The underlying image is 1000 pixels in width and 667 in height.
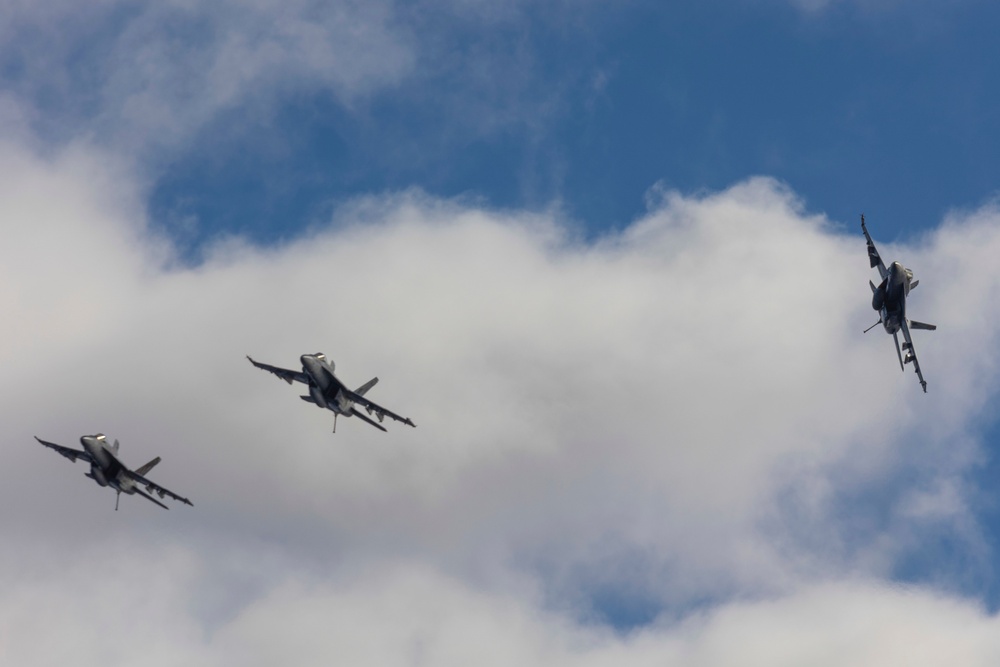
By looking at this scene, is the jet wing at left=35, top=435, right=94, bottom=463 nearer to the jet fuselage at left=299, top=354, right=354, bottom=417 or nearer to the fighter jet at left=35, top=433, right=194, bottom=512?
the fighter jet at left=35, top=433, right=194, bottom=512

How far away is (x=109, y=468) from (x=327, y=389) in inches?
1264

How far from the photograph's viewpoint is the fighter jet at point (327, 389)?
136875 mm

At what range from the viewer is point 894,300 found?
126312 mm

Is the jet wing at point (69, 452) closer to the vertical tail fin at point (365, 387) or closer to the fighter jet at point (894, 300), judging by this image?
the vertical tail fin at point (365, 387)

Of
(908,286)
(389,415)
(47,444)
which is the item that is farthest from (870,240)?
(47,444)

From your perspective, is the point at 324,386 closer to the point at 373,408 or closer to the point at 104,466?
the point at 373,408

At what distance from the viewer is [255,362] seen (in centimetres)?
14038

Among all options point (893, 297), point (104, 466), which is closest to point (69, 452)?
point (104, 466)

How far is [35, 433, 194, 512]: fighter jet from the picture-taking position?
147 metres

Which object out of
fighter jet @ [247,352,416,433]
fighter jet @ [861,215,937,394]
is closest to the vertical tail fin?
fighter jet @ [247,352,416,433]

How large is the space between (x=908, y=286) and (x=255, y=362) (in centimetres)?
7330

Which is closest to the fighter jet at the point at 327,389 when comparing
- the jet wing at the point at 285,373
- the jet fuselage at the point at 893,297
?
the jet wing at the point at 285,373

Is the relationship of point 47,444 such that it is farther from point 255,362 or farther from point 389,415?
point 389,415

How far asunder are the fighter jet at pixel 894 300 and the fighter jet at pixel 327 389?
5324 cm
